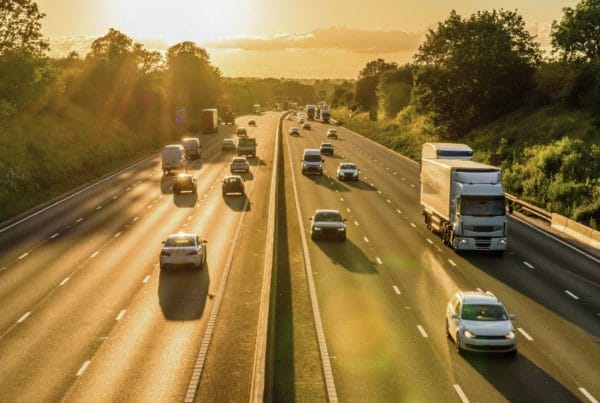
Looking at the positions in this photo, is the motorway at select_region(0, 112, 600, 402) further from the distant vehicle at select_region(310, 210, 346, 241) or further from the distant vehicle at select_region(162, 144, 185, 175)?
the distant vehicle at select_region(162, 144, 185, 175)

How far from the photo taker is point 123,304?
27.9m

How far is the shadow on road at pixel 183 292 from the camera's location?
87.7ft

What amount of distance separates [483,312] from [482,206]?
592 inches

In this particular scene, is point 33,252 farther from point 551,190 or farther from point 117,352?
point 551,190

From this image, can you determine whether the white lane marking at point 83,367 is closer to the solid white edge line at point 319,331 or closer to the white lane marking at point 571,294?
the solid white edge line at point 319,331

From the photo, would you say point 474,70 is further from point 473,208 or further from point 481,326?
point 481,326

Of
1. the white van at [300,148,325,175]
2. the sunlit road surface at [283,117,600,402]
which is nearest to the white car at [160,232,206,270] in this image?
the sunlit road surface at [283,117,600,402]

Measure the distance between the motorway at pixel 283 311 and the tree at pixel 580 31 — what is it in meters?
38.7

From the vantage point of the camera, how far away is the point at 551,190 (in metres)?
54.1

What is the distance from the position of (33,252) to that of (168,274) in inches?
360

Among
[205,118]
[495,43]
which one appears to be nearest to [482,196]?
[495,43]

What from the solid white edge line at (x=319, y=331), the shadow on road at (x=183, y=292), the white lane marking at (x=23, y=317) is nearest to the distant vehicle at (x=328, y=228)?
the solid white edge line at (x=319, y=331)

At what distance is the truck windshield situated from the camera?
121 feet

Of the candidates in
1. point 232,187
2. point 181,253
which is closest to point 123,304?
point 181,253
